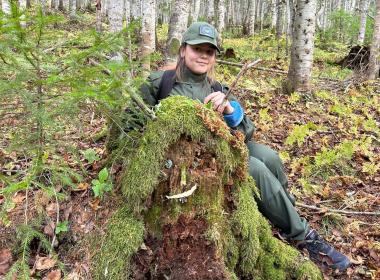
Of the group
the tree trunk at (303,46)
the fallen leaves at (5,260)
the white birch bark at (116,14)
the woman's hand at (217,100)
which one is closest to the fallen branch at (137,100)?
the woman's hand at (217,100)

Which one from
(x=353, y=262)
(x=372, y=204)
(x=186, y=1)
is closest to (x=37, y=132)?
(x=353, y=262)

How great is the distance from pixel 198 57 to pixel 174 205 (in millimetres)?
1566

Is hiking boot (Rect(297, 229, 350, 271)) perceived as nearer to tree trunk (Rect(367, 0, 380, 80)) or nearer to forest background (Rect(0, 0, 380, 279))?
forest background (Rect(0, 0, 380, 279))

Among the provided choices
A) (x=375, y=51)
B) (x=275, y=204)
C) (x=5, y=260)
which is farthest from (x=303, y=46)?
(x=5, y=260)

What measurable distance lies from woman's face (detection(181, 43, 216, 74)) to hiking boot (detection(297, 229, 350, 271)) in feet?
6.13

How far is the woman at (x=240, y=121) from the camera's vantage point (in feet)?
10.7

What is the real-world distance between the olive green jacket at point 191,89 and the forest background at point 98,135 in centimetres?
24

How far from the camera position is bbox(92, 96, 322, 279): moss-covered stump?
2559mm

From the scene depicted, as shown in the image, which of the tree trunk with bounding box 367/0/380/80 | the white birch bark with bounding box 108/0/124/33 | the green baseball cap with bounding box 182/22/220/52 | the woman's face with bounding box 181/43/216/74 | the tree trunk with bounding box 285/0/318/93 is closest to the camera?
the green baseball cap with bounding box 182/22/220/52

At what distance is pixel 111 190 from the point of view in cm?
278

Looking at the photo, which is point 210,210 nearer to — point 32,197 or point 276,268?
point 276,268

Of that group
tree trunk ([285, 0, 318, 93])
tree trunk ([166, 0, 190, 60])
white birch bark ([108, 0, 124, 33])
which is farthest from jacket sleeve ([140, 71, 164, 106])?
tree trunk ([285, 0, 318, 93])

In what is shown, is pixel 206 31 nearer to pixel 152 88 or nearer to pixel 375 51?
pixel 152 88

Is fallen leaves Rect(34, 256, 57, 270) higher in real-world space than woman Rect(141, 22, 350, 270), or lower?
lower
